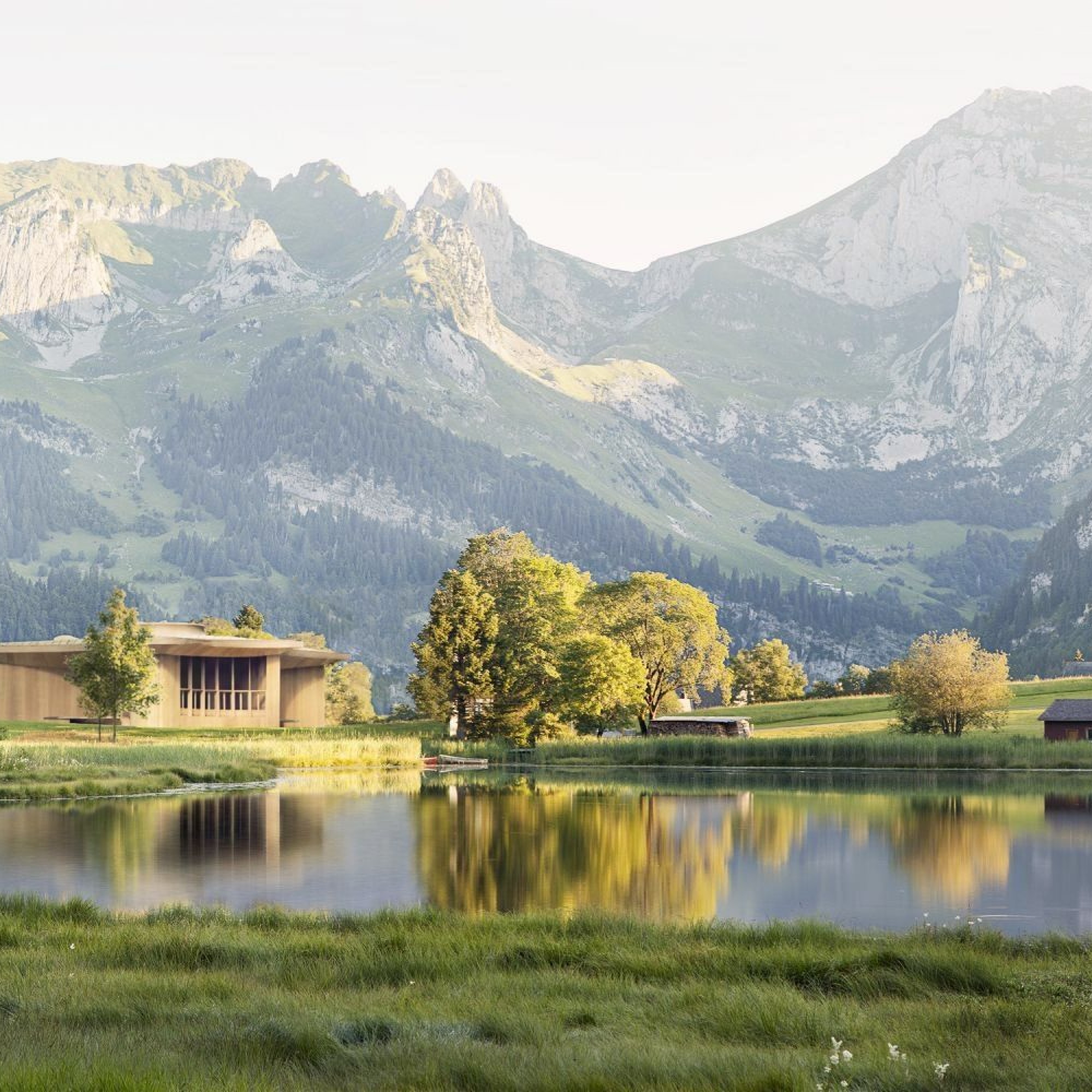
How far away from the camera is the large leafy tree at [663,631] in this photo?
345 feet

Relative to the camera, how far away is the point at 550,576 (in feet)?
350

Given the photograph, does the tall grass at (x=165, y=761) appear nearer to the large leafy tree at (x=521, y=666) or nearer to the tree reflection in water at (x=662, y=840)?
the large leafy tree at (x=521, y=666)

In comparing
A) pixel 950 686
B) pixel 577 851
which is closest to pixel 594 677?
pixel 950 686

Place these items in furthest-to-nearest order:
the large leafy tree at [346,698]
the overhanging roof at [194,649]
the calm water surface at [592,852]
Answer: the large leafy tree at [346,698], the overhanging roof at [194,649], the calm water surface at [592,852]

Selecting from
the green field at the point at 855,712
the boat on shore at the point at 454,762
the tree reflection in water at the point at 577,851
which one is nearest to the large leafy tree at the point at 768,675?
the green field at the point at 855,712

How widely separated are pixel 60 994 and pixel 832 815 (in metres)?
39.7

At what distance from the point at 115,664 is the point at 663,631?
41.7 m

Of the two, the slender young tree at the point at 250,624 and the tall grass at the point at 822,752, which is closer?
the tall grass at the point at 822,752

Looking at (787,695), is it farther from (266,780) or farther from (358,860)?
(358,860)

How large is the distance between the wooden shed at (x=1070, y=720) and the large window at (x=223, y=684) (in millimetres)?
68261

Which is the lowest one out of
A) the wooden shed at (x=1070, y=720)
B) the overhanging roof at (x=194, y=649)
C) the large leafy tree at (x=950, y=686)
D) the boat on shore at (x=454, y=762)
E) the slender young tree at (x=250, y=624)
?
the boat on shore at (x=454, y=762)

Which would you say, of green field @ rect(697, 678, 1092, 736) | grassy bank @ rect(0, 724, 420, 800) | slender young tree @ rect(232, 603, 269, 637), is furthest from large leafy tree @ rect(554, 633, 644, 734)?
slender young tree @ rect(232, 603, 269, 637)

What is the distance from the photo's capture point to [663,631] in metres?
105

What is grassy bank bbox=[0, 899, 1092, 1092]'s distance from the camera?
11.2m
